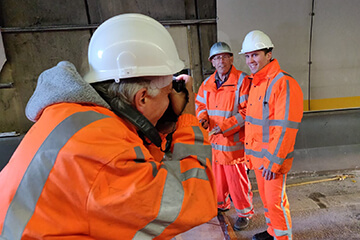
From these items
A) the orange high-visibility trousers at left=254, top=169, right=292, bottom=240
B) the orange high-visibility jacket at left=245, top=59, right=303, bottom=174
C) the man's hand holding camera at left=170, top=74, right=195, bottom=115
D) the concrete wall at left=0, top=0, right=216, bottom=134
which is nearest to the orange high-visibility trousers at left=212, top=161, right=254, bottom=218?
the orange high-visibility jacket at left=245, top=59, right=303, bottom=174

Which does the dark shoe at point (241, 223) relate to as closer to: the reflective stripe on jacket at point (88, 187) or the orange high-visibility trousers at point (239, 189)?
the orange high-visibility trousers at point (239, 189)

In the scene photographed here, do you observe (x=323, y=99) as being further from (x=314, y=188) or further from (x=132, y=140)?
(x=132, y=140)

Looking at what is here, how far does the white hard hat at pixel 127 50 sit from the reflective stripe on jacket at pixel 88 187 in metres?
0.25

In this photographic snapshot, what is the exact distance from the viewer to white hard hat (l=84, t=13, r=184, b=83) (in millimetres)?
1041

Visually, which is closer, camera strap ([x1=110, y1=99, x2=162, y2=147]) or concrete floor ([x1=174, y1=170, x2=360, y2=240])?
camera strap ([x1=110, y1=99, x2=162, y2=147])

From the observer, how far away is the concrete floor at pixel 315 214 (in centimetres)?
275

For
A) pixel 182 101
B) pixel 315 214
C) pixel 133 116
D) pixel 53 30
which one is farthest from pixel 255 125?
pixel 53 30

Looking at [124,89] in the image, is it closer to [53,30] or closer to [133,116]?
[133,116]

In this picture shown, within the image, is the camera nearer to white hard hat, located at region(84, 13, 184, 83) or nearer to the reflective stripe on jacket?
white hard hat, located at region(84, 13, 184, 83)

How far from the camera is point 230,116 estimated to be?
10.1ft

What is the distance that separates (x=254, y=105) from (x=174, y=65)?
5.32ft

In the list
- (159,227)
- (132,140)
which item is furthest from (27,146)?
(159,227)

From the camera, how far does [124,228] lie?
83 centimetres

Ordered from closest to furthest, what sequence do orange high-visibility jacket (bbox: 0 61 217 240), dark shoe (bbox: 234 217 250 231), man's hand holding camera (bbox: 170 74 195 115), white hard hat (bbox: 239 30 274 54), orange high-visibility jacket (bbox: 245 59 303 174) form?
orange high-visibility jacket (bbox: 0 61 217 240) → man's hand holding camera (bbox: 170 74 195 115) → orange high-visibility jacket (bbox: 245 59 303 174) → white hard hat (bbox: 239 30 274 54) → dark shoe (bbox: 234 217 250 231)
